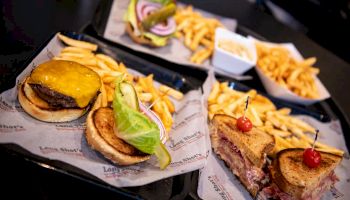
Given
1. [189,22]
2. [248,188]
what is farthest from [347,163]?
[189,22]

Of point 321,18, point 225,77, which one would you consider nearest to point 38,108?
point 225,77

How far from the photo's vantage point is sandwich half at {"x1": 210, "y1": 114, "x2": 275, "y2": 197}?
7.13 ft

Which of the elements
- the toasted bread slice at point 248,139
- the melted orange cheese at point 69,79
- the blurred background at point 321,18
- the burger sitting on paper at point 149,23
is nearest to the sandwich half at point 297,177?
the toasted bread slice at point 248,139

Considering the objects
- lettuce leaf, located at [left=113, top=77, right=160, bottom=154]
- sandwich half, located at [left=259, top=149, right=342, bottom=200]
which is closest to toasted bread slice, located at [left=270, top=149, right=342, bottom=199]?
sandwich half, located at [left=259, top=149, right=342, bottom=200]

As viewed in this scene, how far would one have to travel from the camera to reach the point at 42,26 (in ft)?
8.80

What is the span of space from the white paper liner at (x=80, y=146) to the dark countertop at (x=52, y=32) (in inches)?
3.1

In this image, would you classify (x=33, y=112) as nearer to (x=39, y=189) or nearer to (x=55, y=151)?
(x=55, y=151)

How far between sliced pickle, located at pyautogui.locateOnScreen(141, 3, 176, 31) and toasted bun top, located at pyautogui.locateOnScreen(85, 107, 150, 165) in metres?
1.18

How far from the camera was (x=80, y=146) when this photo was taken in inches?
76.7

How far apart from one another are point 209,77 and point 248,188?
892mm

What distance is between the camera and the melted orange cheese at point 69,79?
1896 millimetres

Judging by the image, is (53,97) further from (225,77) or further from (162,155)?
(225,77)

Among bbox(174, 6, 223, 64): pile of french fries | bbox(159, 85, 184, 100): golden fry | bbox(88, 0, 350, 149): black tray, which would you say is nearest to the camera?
bbox(159, 85, 184, 100): golden fry

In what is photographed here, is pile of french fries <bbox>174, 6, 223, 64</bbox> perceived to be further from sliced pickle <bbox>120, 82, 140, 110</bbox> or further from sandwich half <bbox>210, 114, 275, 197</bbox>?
sliced pickle <bbox>120, 82, 140, 110</bbox>
